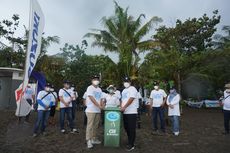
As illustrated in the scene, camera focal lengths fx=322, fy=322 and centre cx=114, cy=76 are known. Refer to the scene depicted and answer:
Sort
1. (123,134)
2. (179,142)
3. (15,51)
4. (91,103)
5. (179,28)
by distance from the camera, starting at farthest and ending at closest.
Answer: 1. (179,28)
2. (15,51)
3. (123,134)
4. (179,142)
5. (91,103)

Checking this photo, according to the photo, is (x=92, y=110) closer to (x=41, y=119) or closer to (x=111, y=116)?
(x=111, y=116)

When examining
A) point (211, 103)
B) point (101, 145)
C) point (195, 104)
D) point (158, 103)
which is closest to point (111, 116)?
point (101, 145)

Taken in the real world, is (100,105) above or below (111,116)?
above

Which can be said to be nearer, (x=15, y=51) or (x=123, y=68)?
(x=123, y=68)

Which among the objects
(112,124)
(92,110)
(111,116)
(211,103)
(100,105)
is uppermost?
(211,103)

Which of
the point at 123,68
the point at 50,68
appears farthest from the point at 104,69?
the point at 50,68

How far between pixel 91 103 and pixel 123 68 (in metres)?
14.7

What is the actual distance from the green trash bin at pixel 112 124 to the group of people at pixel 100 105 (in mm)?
202

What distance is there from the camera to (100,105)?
328 inches

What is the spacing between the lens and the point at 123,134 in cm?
1079

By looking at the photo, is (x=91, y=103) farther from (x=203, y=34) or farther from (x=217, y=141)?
(x=203, y=34)

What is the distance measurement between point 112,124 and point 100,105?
606 millimetres

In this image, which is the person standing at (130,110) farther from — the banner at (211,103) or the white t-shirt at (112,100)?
the banner at (211,103)

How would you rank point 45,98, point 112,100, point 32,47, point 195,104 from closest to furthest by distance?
point 32,47, point 45,98, point 112,100, point 195,104
